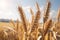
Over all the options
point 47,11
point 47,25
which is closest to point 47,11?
point 47,11

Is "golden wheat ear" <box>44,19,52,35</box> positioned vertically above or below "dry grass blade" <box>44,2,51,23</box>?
below

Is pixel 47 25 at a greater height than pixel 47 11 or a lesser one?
lesser

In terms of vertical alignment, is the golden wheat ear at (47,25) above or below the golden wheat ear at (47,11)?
below

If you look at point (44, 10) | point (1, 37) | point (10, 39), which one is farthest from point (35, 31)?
point (1, 37)

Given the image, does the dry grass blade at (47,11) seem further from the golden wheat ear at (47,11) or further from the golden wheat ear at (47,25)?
the golden wheat ear at (47,25)

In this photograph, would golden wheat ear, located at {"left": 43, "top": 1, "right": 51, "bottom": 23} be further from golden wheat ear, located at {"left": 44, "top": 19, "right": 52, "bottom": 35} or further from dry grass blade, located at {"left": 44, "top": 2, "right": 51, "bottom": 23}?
golden wheat ear, located at {"left": 44, "top": 19, "right": 52, "bottom": 35}

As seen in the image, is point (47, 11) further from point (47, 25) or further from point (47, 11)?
point (47, 25)

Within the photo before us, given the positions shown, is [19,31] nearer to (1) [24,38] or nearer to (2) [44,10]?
(1) [24,38]

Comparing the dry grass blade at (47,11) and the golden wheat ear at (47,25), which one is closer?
the golden wheat ear at (47,25)

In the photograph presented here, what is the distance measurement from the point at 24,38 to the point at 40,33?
8.8 inches

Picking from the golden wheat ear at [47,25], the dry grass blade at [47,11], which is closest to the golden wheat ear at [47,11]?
the dry grass blade at [47,11]

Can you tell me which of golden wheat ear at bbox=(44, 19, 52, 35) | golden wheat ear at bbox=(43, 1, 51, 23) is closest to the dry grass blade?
golden wheat ear at bbox=(43, 1, 51, 23)

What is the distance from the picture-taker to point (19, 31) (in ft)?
7.04

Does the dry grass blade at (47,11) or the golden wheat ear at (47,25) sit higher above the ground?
the dry grass blade at (47,11)
